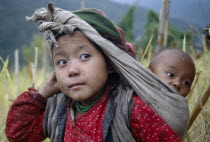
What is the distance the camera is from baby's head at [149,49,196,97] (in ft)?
4.99

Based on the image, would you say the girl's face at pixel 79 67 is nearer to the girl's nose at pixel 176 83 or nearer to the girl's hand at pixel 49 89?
the girl's hand at pixel 49 89

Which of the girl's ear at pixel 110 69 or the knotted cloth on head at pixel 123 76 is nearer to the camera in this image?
the knotted cloth on head at pixel 123 76

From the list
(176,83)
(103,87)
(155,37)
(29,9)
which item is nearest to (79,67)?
(103,87)

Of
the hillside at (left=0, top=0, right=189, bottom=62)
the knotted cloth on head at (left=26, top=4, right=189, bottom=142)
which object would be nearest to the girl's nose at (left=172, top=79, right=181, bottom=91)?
the knotted cloth on head at (left=26, top=4, right=189, bottom=142)

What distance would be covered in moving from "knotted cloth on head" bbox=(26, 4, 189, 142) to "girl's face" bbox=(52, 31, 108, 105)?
46 millimetres

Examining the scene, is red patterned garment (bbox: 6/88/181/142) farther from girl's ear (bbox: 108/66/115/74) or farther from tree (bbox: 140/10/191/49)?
tree (bbox: 140/10/191/49)

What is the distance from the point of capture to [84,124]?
133 cm

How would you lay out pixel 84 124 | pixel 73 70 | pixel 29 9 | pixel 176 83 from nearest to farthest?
pixel 73 70 < pixel 84 124 < pixel 176 83 < pixel 29 9

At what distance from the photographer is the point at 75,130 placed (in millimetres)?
1330

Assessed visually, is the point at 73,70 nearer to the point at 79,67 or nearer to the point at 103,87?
the point at 79,67

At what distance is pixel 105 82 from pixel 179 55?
49 centimetres

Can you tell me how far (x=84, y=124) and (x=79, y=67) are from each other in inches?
11.8

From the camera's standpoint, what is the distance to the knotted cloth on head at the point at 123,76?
1.23m

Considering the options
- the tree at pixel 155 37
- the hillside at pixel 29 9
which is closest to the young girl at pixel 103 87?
the hillside at pixel 29 9
